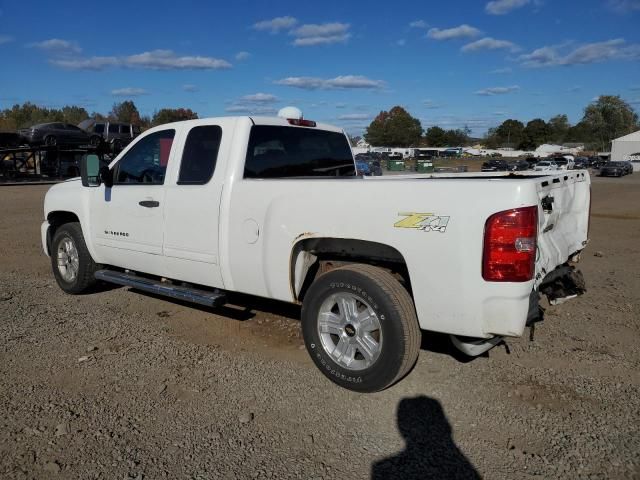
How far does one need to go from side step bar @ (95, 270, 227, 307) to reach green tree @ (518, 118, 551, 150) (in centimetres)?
13193

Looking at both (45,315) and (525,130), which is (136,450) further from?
(525,130)

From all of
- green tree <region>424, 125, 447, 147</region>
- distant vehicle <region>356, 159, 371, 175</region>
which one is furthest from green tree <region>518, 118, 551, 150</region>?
distant vehicle <region>356, 159, 371, 175</region>

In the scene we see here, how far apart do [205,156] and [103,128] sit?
29.0 metres

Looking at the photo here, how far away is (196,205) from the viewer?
15.3 feet

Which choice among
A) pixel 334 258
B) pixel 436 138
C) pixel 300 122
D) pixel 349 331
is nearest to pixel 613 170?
pixel 300 122

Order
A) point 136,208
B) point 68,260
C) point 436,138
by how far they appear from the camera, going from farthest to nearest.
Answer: point 436,138 → point 68,260 → point 136,208

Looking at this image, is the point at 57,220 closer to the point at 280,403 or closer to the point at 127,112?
the point at 280,403

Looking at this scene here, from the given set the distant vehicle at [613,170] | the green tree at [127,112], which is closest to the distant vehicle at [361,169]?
the distant vehicle at [613,170]

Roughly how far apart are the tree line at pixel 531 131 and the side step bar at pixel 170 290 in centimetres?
12945

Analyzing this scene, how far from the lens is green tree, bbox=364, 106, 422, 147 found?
5477 inches

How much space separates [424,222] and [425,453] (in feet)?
4.46

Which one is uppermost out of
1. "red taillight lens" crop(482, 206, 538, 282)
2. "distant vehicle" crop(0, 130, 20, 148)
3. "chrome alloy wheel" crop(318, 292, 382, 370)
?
"distant vehicle" crop(0, 130, 20, 148)

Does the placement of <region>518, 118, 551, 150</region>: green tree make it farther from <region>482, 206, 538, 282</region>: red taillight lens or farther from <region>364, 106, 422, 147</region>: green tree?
<region>482, 206, 538, 282</region>: red taillight lens

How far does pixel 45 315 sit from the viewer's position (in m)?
5.62
